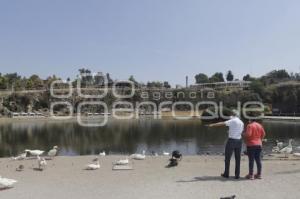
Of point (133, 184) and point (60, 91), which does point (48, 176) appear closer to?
point (133, 184)

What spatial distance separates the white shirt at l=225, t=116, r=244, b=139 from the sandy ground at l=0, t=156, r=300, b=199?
49.4 inches

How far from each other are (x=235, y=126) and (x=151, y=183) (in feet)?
9.22

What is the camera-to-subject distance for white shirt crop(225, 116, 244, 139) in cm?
1313

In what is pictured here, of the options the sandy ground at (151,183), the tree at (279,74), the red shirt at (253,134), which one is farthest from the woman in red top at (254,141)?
the tree at (279,74)

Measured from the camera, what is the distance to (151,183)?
12.9m

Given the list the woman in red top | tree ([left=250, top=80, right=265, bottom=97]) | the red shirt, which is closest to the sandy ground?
the woman in red top

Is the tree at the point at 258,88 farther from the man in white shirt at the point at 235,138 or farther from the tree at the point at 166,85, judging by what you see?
the man in white shirt at the point at 235,138

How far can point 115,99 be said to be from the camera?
149 meters

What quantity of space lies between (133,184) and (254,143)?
11.7 feet

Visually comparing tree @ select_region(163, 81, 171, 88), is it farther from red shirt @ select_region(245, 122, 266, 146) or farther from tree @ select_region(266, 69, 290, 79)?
red shirt @ select_region(245, 122, 266, 146)

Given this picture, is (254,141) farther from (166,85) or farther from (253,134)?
(166,85)

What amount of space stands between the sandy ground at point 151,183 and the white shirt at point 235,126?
125 cm

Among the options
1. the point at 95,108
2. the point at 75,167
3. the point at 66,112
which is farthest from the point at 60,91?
the point at 75,167

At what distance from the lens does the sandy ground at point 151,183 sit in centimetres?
1138
